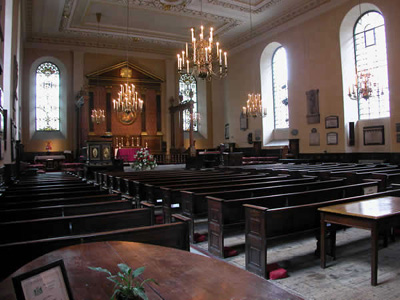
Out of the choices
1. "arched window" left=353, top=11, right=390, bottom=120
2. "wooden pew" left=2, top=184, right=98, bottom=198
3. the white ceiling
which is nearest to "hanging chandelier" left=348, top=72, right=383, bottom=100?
"arched window" left=353, top=11, right=390, bottom=120

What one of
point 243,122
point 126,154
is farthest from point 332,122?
point 126,154

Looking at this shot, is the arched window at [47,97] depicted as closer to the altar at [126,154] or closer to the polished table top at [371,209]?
the altar at [126,154]

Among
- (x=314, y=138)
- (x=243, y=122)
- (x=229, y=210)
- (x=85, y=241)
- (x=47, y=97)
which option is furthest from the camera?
(x=243, y=122)

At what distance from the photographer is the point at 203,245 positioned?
14.4ft

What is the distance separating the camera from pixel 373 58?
12766mm

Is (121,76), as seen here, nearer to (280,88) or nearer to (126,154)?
(126,154)

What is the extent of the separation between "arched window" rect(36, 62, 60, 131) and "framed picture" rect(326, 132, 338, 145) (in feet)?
44.2

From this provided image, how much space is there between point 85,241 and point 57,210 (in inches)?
61.5

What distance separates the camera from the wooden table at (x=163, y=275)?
1291mm

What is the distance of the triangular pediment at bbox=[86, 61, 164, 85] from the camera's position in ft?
56.5

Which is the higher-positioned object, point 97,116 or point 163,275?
point 97,116

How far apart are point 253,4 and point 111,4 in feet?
20.1

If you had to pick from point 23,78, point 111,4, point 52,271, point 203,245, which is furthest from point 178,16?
point 52,271

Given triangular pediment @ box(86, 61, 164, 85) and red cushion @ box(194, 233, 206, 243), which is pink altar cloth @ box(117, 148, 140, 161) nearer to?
triangular pediment @ box(86, 61, 164, 85)
